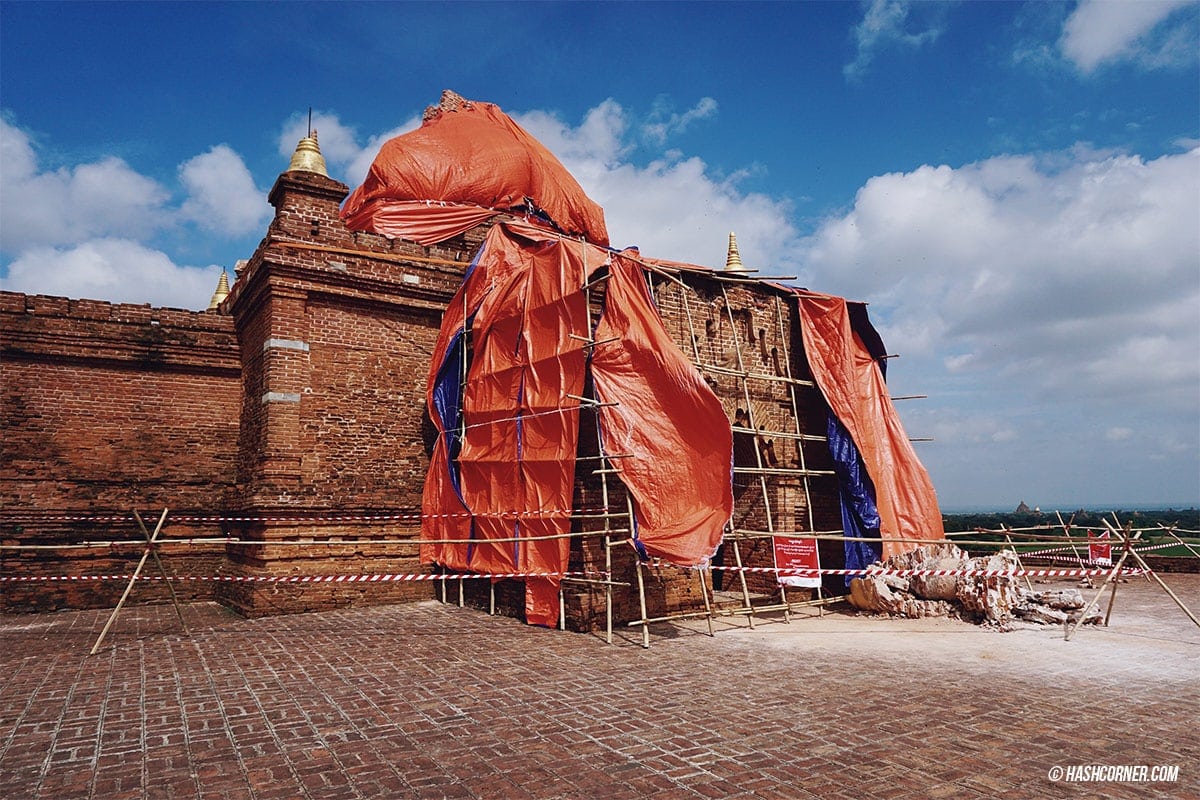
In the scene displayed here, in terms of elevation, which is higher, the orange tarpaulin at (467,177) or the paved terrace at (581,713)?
the orange tarpaulin at (467,177)

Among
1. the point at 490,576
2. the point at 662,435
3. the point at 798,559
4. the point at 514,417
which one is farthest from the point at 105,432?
the point at 798,559

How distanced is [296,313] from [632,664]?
743 cm

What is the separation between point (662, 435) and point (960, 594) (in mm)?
5196

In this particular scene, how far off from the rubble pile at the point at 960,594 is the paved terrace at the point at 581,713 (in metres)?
0.83

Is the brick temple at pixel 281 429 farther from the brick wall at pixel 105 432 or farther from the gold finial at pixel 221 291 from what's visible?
the gold finial at pixel 221 291

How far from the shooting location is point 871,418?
12.9m

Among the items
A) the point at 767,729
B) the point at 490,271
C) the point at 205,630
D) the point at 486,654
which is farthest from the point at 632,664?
the point at 490,271

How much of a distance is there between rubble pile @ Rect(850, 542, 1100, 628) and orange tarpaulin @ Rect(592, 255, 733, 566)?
3.85m

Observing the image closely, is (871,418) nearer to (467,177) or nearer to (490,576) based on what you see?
(490,576)

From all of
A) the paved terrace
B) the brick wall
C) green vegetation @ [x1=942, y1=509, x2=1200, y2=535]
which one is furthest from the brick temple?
green vegetation @ [x1=942, y1=509, x2=1200, y2=535]

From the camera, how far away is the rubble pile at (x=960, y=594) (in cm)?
1016

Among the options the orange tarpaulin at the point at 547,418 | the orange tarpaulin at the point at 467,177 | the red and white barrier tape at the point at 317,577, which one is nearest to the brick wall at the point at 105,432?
the red and white barrier tape at the point at 317,577

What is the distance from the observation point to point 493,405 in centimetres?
1070

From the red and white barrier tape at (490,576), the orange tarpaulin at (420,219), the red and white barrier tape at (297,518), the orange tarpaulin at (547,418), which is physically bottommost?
the red and white barrier tape at (490,576)
